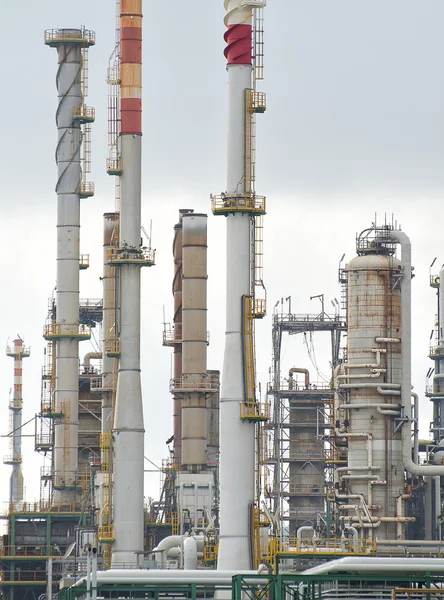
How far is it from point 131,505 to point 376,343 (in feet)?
39.5

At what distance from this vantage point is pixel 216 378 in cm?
9806

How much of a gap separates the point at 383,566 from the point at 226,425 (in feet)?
58.4

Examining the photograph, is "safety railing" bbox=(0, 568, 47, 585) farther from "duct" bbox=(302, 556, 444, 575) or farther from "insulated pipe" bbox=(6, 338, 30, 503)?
"insulated pipe" bbox=(6, 338, 30, 503)

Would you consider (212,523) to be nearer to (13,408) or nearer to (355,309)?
(355,309)

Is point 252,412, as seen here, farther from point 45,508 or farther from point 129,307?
point 45,508

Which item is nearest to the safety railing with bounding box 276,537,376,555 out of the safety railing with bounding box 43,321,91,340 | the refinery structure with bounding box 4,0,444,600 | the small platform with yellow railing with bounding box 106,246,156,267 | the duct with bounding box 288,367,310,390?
the refinery structure with bounding box 4,0,444,600

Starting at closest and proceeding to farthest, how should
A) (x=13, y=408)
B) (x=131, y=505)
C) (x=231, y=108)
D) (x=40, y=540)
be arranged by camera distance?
(x=231, y=108) < (x=131, y=505) < (x=40, y=540) < (x=13, y=408)

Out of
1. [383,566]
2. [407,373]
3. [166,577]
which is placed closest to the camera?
[383,566]

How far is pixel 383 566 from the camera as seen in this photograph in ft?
177

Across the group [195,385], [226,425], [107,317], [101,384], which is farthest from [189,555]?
[101,384]

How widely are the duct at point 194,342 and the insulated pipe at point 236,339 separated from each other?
2139 centimetres

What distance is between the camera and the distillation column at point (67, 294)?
97750mm

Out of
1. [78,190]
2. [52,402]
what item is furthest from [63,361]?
[78,190]

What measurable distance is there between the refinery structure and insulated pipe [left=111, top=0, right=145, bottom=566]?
8 centimetres
